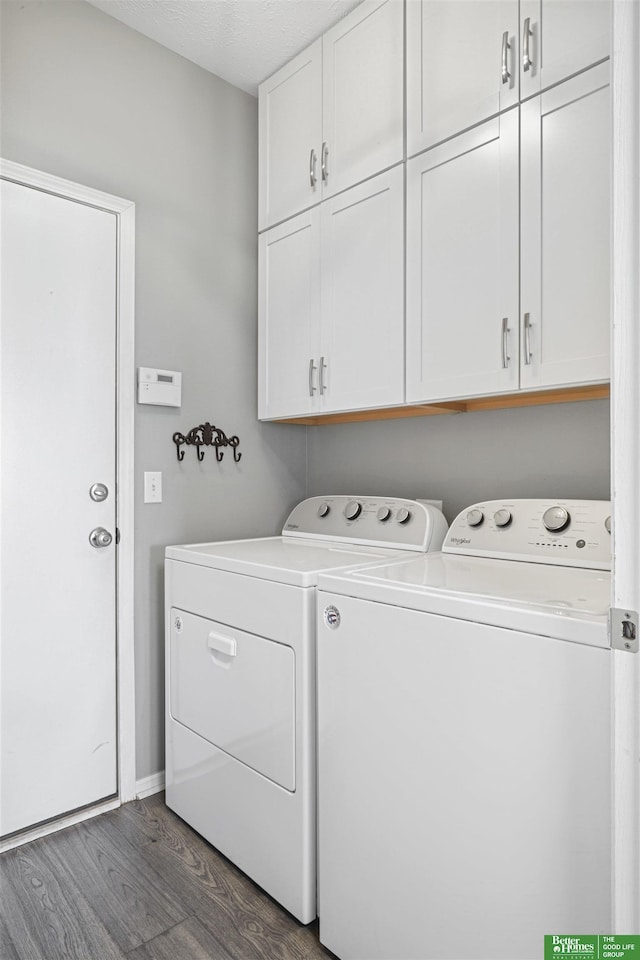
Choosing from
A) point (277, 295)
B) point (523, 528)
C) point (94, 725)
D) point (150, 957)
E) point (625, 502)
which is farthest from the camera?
point (277, 295)

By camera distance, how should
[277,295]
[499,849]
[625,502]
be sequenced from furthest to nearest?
[277,295] → [499,849] → [625,502]

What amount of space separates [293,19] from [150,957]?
2.79m

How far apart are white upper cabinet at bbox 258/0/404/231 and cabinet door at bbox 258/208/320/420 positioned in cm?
10

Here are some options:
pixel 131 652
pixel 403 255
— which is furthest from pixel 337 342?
pixel 131 652

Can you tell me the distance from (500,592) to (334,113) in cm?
173

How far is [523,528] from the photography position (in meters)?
1.67

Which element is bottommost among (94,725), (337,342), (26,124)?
(94,725)

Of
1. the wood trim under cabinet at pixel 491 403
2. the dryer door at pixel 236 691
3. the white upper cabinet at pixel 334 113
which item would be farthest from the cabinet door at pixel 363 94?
the dryer door at pixel 236 691

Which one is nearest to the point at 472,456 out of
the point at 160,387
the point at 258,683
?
the point at 258,683

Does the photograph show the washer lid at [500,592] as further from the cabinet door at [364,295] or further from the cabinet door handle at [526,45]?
the cabinet door handle at [526,45]

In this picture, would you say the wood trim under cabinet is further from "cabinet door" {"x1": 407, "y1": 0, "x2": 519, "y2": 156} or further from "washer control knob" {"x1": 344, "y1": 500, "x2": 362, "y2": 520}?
"cabinet door" {"x1": 407, "y1": 0, "x2": 519, "y2": 156}

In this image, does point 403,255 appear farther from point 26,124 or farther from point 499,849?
point 499,849

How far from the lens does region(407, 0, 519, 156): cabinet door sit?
1.52 metres

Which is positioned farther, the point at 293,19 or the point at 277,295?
the point at 277,295
